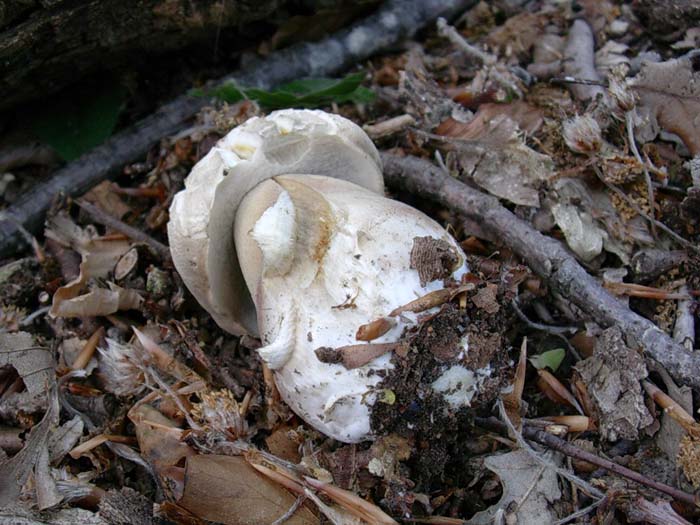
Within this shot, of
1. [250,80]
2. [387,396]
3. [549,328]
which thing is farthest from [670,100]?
[250,80]

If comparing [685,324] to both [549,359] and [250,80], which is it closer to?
[549,359]

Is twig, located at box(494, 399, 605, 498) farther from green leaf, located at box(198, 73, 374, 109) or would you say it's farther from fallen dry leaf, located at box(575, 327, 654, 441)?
green leaf, located at box(198, 73, 374, 109)

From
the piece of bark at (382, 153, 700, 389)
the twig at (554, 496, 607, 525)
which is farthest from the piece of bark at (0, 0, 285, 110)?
the twig at (554, 496, 607, 525)

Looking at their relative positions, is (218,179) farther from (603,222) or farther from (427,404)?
(603,222)

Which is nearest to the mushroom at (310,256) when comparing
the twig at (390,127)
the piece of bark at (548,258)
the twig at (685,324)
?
the piece of bark at (548,258)

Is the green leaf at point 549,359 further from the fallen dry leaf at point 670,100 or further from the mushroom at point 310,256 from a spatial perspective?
the fallen dry leaf at point 670,100

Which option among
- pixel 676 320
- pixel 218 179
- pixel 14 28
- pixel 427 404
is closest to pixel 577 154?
pixel 676 320
